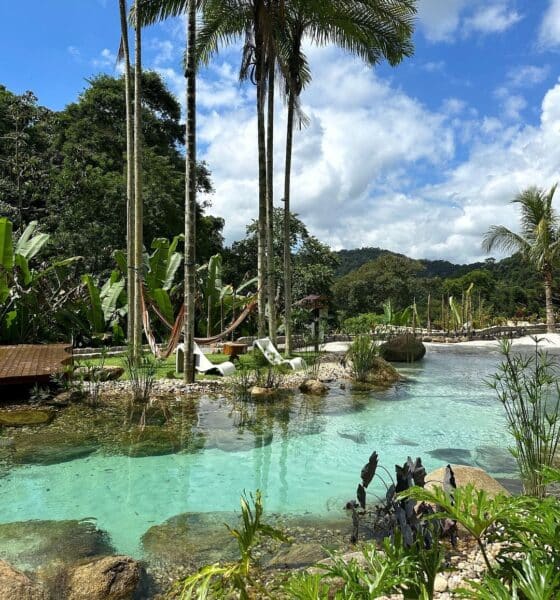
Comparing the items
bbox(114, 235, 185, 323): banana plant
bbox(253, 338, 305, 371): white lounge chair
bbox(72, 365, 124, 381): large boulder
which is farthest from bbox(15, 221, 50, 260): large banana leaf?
bbox(253, 338, 305, 371): white lounge chair

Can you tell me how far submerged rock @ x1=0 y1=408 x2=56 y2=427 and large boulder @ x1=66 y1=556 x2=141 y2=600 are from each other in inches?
131

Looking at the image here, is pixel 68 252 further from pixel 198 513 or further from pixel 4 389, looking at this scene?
pixel 198 513

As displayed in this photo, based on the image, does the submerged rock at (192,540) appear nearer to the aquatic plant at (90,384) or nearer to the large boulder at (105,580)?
the large boulder at (105,580)

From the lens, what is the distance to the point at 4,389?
640 cm

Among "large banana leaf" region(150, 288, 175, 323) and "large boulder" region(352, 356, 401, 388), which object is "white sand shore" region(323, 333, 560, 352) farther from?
"large banana leaf" region(150, 288, 175, 323)

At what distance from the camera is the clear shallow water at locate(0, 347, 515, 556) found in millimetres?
3416

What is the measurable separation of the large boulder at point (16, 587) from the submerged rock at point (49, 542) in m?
0.60

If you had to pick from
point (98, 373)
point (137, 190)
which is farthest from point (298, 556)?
point (137, 190)

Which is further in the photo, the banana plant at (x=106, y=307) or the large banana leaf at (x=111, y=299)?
the large banana leaf at (x=111, y=299)

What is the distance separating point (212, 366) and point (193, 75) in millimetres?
4466

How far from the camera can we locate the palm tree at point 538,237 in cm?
1834

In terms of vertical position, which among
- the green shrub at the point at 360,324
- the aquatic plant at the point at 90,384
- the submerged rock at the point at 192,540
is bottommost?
the submerged rock at the point at 192,540

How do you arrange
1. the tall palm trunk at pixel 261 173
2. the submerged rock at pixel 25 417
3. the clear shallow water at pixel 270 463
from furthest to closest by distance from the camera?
1. the tall palm trunk at pixel 261 173
2. the submerged rock at pixel 25 417
3. the clear shallow water at pixel 270 463

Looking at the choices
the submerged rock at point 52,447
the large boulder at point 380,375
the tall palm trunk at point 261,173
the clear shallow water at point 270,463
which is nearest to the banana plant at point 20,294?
the tall palm trunk at point 261,173
